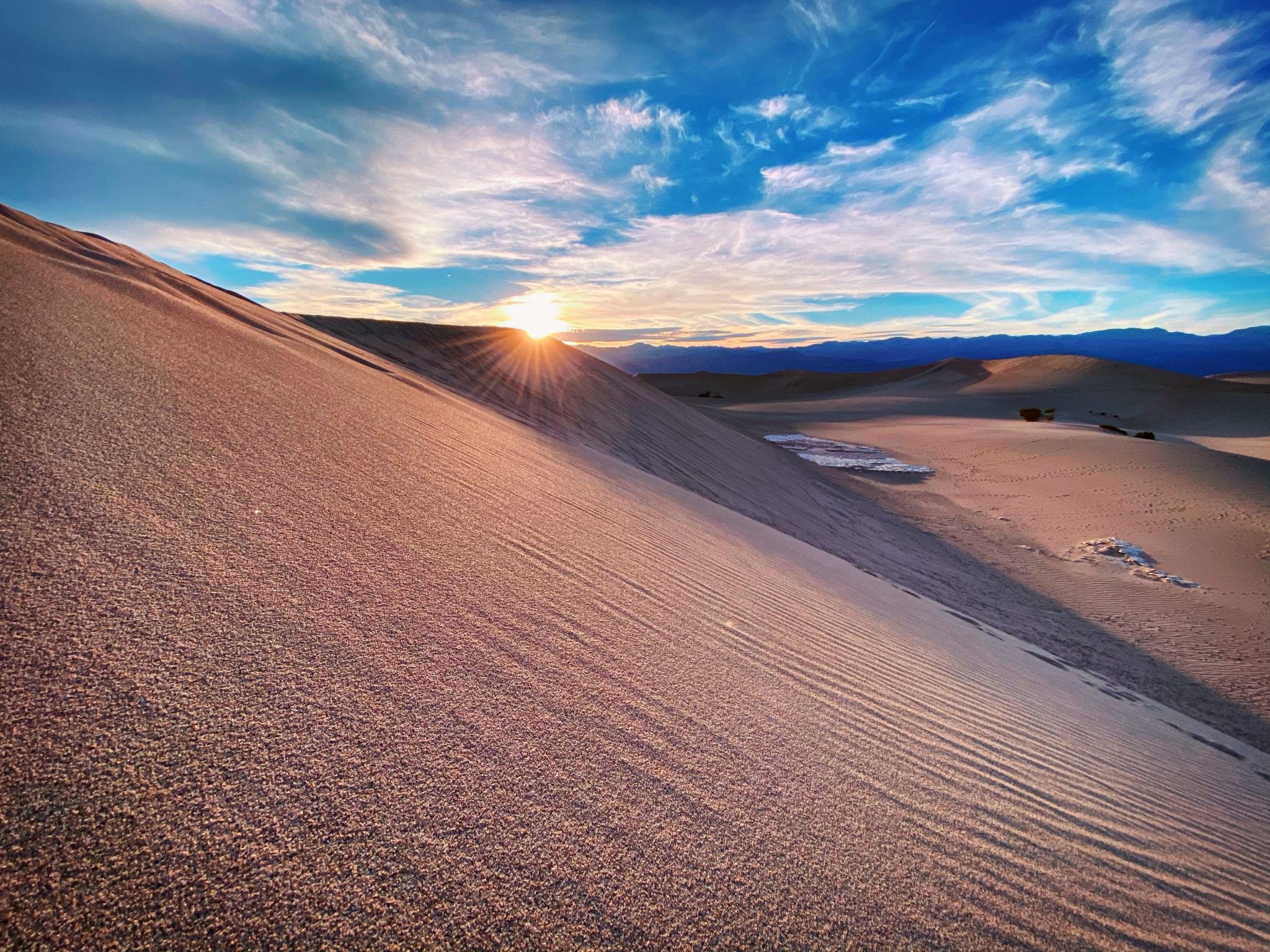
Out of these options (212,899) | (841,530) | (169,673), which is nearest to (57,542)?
(169,673)

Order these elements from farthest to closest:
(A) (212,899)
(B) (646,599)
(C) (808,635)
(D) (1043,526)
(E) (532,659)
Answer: (D) (1043,526), (C) (808,635), (B) (646,599), (E) (532,659), (A) (212,899)

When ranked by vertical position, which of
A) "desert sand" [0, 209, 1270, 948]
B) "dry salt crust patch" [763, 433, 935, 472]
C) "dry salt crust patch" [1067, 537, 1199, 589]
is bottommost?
"desert sand" [0, 209, 1270, 948]

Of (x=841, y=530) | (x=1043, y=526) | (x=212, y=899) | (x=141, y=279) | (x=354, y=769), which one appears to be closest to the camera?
(x=212, y=899)

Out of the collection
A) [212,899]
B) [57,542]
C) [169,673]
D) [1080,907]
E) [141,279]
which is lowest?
[1080,907]

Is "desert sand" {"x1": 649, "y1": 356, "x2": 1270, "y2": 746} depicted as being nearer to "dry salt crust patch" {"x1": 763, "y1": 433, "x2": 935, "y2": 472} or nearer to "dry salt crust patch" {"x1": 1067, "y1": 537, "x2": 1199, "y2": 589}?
"dry salt crust patch" {"x1": 1067, "y1": 537, "x2": 1199, "y2": 589}

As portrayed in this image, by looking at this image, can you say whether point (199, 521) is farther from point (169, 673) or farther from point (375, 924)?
point (375, 924)

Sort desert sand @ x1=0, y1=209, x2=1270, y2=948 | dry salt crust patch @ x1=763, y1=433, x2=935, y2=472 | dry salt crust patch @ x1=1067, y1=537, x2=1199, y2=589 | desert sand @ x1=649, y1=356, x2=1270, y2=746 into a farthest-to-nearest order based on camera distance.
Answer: dry salt crust patch @ x1=763, y1=433, x2=935, y2=472
dry salt crust patch @ x1=1067, y1=537, x2=1199, y2=589
desert sand @ x1=649, y1=356, x2=1270, y2=746
desert sand @ x1=0, y1=209, x2=1270, y2=948

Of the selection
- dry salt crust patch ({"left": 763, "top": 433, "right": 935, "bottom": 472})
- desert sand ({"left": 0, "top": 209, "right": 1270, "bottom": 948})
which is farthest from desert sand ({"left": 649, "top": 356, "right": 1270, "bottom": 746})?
desert sand ({"left": 0, "top": 209, "right": 1270, "bottom": 948})

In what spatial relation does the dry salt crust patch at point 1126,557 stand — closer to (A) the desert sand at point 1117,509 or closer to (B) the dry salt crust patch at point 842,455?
(A) the desert sand at point 1117,509
